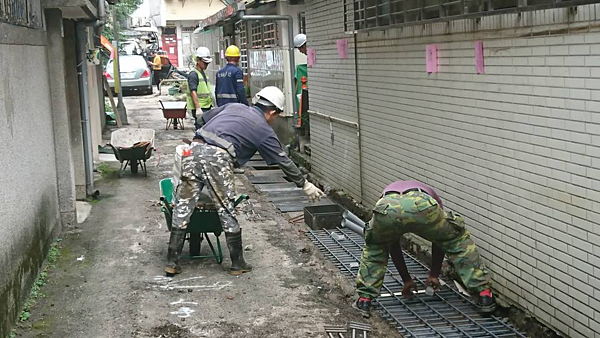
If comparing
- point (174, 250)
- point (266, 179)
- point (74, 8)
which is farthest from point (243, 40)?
point (174, 250)

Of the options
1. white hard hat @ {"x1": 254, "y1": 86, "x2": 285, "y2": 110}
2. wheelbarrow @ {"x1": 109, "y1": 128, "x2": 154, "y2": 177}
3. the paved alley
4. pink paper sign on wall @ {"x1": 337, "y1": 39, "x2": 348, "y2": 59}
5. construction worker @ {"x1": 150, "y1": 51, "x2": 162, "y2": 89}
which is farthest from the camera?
construction worker @ {"x1": 150, "y1": 51, "x2": 162, "y2": 89}

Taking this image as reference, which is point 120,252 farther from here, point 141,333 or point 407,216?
point 407,216

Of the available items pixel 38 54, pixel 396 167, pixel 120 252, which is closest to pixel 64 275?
pixel 120 252

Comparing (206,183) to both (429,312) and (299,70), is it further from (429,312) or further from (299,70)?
(299,70)

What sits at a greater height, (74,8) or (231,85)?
(74,8)

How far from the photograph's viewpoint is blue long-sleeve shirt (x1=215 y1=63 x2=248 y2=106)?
12.3 meters

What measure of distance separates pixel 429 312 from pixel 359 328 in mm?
626

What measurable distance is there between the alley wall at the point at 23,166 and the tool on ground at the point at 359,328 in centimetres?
244

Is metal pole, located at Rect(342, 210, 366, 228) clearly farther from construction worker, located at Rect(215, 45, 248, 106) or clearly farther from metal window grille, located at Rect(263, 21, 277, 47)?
metal window grille, located at Rect(263, 21, 277, 47)

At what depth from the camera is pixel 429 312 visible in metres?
5.92

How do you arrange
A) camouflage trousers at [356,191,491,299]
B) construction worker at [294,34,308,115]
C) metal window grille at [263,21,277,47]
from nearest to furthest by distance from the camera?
1. camouflage trousers at [356,191,491,299]
2. construction worker at [294,34,308,115]
3. metal window grille at [263,21,277,47]

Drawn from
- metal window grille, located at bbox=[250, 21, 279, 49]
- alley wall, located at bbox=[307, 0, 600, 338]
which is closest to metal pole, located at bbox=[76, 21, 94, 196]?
alley wall, located at bbox=[307, 0, 600, 338]

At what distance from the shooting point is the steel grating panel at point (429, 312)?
5.49m

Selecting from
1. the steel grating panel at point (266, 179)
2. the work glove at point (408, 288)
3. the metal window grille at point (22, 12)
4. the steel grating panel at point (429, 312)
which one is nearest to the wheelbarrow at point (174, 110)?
the steel grating panel at point (266, 179)
